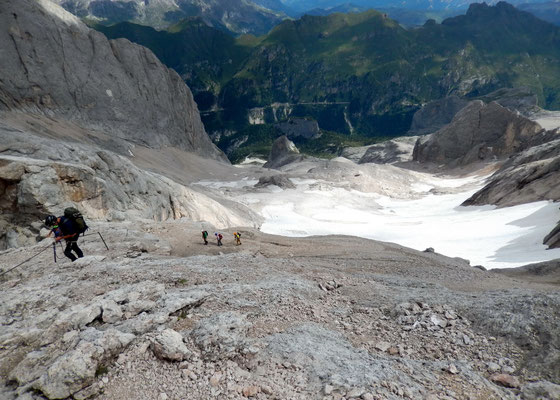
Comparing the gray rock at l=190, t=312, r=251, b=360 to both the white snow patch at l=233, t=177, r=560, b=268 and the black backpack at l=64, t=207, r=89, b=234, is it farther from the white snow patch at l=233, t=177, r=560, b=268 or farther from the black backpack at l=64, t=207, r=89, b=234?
the white snow patch at l=233, t=177, r=560, b=268

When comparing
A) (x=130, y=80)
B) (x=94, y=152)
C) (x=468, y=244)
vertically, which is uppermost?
(x=130, y=80)

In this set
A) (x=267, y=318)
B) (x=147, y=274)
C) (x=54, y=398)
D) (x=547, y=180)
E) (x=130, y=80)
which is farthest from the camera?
(x=130, y=80)

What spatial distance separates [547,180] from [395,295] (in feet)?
121

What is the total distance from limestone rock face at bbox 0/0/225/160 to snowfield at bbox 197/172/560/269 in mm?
25212

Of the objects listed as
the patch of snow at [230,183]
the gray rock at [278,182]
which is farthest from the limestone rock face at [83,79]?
the gray rock at [278,182]

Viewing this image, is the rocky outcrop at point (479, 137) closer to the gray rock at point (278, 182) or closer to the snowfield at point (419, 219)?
the snowfield at point (419, 219)

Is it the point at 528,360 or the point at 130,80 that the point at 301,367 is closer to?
the point at 528,360

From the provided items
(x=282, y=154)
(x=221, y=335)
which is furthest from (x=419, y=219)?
(x=282, y=154)

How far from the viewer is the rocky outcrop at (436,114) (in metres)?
167

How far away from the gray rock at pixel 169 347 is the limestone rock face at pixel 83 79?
2406 inches

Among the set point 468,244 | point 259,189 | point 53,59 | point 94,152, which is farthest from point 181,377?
point 53,59

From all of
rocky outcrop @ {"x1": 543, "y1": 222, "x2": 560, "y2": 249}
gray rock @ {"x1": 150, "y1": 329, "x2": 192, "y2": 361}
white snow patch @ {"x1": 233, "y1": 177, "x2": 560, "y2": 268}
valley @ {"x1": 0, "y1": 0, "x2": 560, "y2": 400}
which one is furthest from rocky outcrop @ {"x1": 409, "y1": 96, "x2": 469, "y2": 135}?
gray rock @ {"x1": 150, "y1": 329, "x2": 192, "y2": 361}

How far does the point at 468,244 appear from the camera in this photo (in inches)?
1068

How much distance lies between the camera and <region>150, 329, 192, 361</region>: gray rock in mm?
5812
